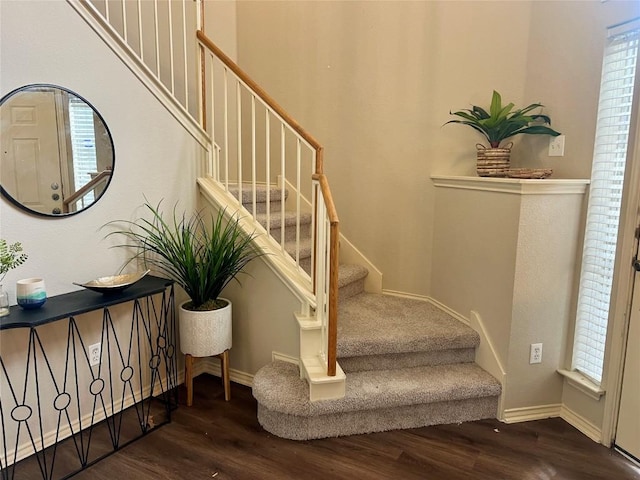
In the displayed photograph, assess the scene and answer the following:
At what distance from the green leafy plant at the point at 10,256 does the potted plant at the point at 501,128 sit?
2.43m

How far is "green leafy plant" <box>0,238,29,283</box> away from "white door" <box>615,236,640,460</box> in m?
2.75

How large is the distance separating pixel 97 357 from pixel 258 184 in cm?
180

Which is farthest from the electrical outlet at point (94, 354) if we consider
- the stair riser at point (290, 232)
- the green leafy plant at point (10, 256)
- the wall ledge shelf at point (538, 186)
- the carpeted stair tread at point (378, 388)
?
the wall ledge shelf at point (538, 186)

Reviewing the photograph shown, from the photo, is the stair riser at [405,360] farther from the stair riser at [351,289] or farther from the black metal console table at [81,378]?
the black metal console table at [81,378]

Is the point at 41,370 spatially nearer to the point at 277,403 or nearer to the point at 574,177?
the point at 277,403

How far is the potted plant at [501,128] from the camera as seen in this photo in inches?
98.7

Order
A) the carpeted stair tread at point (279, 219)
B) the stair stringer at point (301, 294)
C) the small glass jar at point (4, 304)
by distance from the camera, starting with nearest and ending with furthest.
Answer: the small glass jar at point (4, 304)
the stair stringer at point (301, 294)
the carpeted stair tread at point (279, 219)

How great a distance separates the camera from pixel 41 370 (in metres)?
2.04

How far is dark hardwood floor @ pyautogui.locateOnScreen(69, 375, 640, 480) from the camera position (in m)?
2.00

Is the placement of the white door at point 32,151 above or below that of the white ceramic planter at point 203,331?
above

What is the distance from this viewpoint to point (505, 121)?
101 inches

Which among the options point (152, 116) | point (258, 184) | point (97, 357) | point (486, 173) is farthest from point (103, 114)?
point (486, 173)

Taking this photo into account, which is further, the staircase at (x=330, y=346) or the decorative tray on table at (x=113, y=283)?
the staircase at (x=330, y=346)

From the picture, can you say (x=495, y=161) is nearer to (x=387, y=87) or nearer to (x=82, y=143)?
(x=387, y=87)
